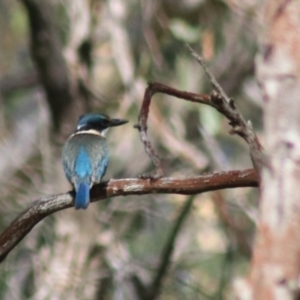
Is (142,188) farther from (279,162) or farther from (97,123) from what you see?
(97,123)

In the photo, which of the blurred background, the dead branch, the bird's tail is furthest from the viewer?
the blurred background

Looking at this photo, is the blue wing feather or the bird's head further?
the bird's head

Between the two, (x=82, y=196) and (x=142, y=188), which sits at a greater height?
(x=82, y=196)

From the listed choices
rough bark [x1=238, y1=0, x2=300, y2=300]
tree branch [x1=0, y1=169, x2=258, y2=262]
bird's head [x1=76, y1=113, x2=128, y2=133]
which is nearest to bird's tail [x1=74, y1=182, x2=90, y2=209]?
tree branch [x1=0, y1=169, x2=258, y2=262]

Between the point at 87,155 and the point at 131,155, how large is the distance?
227 cm

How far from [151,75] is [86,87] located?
76 cm

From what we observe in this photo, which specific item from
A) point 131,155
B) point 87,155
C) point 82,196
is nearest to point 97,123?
point 87,155

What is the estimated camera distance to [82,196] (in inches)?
113

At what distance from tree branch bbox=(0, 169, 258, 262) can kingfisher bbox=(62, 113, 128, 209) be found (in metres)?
0.76

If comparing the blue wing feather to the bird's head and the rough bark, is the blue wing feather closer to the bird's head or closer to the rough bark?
the bird's head

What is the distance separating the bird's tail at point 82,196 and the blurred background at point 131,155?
128 cm

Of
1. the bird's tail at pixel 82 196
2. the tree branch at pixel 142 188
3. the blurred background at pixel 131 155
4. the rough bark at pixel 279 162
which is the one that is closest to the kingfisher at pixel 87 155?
the bird's tail at pixel 82 196

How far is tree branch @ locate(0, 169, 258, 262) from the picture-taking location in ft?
6.03

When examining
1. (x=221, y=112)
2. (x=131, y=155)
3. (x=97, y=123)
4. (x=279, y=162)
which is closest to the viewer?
(x=279, y=162)
